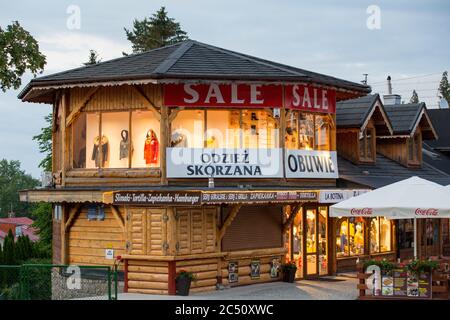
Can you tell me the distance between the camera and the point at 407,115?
3578 cm

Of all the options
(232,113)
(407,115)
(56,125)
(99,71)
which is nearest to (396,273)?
(232,113)

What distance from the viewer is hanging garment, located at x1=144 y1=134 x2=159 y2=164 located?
2433 cm

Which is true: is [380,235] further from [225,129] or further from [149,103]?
[149,103]

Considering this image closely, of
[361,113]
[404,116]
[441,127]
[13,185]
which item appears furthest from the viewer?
[13,185]

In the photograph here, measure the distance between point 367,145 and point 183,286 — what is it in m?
12.4

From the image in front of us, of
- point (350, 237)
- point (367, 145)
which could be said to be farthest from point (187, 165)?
point (367, 145)

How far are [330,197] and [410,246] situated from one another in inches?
394

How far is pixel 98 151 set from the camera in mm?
25344

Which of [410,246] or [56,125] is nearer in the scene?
[56,125]

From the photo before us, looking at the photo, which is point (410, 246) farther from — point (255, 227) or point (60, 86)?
point (60, 86)

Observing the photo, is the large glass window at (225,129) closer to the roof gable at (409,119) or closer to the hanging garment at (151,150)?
the hanging garment at (151,150)

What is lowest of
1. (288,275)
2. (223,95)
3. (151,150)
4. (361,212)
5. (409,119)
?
(288,275)

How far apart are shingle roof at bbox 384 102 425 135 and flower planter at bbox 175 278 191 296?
586 inches

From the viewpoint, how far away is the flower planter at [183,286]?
2258 centimetres
